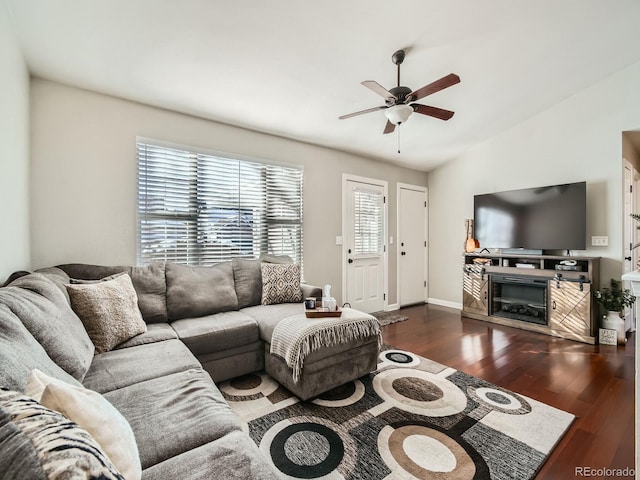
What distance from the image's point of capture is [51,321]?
51.3 inches

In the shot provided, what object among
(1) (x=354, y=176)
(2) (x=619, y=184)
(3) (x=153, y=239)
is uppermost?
(1) (x=354, y=176)

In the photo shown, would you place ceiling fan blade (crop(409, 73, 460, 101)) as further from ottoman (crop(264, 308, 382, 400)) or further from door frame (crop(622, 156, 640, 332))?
door frame (crop(622, 156, 640, 332))

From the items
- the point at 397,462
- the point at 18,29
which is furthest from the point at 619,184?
the point at 18,29

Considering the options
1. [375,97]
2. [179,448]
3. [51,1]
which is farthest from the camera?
[375,97]

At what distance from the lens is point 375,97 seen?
306 centimetres

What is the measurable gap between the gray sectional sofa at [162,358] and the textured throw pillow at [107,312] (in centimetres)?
6

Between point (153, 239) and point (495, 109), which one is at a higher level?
point (495, 109)

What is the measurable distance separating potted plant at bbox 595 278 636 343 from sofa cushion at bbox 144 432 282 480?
4193mm

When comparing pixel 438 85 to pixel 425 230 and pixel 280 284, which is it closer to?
pixel 280 284

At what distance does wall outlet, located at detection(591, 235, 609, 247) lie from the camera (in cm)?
352

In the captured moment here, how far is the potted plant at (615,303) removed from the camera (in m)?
3.25

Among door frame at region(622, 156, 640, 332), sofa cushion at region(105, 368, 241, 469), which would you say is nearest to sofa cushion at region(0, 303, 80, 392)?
sofa cushion at region(105, 368, 241, 469)

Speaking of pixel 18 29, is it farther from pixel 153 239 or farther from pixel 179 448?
pixel 179 448

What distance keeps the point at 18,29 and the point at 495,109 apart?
15.4 ft
